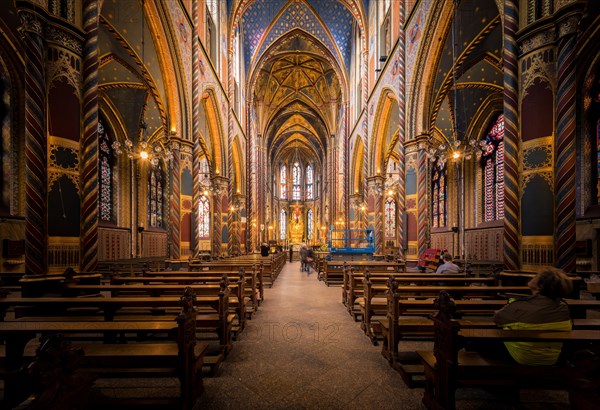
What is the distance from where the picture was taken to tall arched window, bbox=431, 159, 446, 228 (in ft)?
66.2

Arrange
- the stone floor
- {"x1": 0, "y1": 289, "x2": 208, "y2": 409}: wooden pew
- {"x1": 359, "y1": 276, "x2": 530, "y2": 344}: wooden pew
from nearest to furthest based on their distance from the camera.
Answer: {"x1": 0, "y1": 289, "x2": 208, "y2": 409}: wooden pew → the stone floor → {"x1": 359, "y1": 276, "x2": 530, "y2": 344}: wooden pew

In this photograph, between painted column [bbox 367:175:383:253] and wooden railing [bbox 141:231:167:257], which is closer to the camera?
wooden railing [bbox 141:231:167:257]

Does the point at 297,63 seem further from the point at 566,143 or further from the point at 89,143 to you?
the point at 566,143

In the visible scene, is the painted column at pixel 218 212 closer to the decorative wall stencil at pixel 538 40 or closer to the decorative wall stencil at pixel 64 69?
the decorative wall stencil at pixel 64 69

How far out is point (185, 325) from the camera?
278 cm

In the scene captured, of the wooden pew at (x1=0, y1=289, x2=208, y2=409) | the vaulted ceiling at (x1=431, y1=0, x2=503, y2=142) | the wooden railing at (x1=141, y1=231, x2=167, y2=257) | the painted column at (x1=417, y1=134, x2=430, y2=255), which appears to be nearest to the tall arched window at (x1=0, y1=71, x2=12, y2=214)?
the wooden railing at (x1=141, y1=231, x2=167, y2=257)

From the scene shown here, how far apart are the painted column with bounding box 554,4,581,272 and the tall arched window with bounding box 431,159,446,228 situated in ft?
46.2

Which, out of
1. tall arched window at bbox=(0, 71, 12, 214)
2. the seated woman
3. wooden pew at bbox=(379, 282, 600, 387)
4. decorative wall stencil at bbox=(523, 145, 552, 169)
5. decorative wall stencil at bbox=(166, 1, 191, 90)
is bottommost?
wooden pew at bbox=(379, 282, 600, 387)

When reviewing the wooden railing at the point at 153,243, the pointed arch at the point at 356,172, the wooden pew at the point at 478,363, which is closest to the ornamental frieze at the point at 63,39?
the wooden pew at the point at 478,363

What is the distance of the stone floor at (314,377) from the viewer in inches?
127

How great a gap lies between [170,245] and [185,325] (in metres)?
10.4

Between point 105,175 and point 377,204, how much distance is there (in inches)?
608

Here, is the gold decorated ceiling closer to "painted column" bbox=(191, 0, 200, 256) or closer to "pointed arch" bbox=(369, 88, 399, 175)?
"pointed arch" bbox=(369, 88, 399, 175)

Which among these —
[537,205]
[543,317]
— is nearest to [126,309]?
[543,317]
